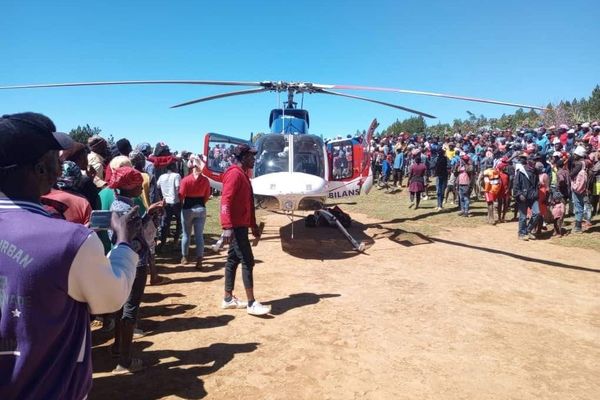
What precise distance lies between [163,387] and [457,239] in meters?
7.80

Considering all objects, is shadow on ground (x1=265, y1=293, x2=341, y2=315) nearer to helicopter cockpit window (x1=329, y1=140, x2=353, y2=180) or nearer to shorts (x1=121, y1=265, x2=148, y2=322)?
shorts (x1=121, y1=265, x2=148, y2=322)

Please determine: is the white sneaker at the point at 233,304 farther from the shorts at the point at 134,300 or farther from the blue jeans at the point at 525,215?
the blue jeans at the point at 525,215

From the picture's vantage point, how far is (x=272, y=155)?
826 cm

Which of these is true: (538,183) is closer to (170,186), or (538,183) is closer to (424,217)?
(424,217)

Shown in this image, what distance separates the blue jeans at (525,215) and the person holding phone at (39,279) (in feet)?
32.0

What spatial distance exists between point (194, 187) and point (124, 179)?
3196 mm

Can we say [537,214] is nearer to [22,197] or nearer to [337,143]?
[337,143]

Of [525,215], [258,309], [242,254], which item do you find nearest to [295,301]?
[258,309]

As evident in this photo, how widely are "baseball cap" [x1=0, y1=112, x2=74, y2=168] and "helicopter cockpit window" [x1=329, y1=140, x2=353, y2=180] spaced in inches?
306

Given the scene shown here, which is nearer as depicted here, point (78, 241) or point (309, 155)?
point (78, 241)

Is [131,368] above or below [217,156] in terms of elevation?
below

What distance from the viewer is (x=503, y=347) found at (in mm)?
3980

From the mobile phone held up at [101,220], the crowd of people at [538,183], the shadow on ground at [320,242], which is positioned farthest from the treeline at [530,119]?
the mobile phone held up at [101,220]

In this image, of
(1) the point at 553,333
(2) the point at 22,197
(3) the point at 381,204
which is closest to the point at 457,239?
(1) the point at 553,333
